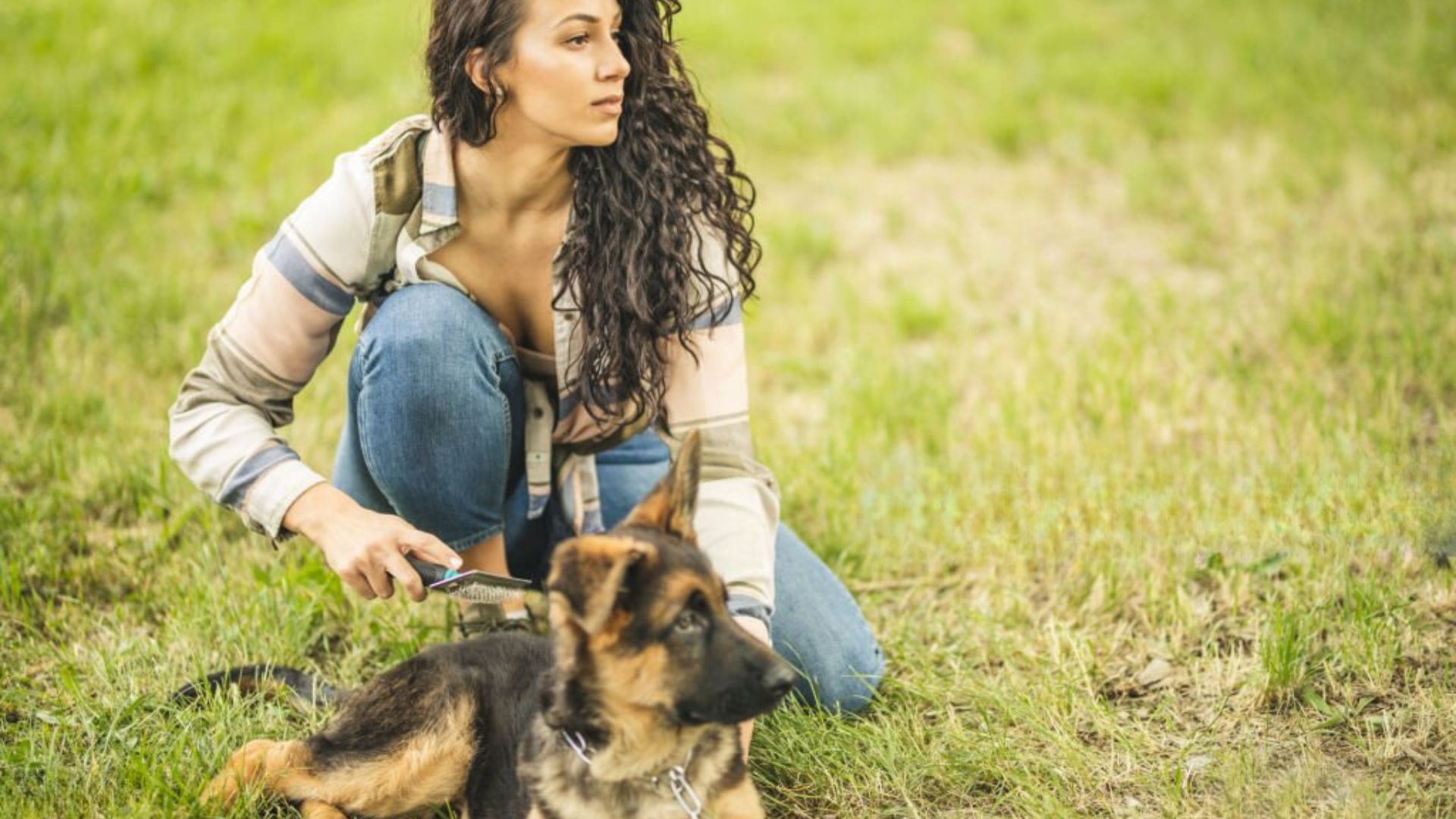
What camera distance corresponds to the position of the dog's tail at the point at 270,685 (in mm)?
3254

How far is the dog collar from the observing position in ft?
8.45

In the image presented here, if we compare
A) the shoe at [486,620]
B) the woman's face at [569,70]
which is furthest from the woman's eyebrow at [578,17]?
the shoe at [486,620]

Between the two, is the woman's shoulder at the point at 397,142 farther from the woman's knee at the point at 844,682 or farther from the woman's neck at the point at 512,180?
the woman's knee at the point at 844,682

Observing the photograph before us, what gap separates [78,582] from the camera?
3.88 m

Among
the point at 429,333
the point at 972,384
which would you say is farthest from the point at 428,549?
the point at 972,384

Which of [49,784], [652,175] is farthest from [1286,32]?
[49,784]

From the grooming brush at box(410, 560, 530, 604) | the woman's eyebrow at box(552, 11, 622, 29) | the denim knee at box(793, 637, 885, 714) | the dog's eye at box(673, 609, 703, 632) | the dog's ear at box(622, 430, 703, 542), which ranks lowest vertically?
the denim knee at box(793, 637, 885, 714)

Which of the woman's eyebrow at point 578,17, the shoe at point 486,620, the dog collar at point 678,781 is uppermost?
the woman's eyebrow at point 578,17

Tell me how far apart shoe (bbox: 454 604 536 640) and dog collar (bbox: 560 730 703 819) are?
3.21ft

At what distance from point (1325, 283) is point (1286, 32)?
347cm

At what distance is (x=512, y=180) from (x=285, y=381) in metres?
0.70

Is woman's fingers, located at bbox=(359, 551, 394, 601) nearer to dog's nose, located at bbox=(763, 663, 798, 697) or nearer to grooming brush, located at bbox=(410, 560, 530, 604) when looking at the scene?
grooming brush, located at bbox=(410, 560, 530, 604)

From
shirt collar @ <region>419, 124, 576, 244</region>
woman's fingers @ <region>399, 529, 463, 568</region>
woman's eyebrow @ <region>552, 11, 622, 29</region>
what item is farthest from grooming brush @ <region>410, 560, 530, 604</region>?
woman's eyebrow @ <region>552, 11, 622, 29</region>

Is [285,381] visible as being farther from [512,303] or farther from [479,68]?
[479,68]
